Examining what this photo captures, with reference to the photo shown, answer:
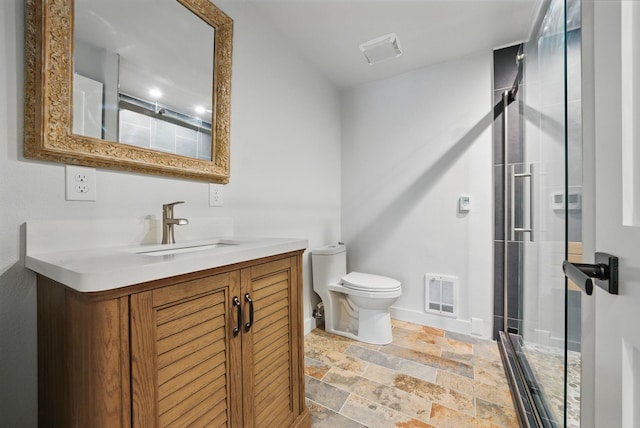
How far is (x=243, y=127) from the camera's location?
1606 millimetres

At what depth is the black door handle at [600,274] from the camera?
49cm

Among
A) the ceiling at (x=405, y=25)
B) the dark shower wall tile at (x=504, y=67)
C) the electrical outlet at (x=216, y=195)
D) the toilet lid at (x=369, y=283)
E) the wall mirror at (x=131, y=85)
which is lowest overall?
the toilet lid at (x=369, y=283)

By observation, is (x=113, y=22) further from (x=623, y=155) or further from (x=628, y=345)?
(x=628, y=345)

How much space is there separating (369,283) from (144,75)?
72.8 inches

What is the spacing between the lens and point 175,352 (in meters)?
0.72

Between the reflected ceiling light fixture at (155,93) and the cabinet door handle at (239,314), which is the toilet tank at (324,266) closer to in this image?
the cabinet door handle at (239,314)

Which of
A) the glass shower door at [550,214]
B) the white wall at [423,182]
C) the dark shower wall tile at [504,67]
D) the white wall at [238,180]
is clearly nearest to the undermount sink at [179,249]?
the white wall at [238,180]

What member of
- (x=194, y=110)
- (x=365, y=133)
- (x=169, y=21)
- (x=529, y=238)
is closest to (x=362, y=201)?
(x=365, y=133)

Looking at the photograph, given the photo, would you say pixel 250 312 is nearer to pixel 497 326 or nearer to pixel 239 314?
pixel 239 314

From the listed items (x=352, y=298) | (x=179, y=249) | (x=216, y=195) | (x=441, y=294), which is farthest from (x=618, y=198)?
(x=441, y=294)

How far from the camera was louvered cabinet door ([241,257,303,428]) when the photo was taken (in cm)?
93

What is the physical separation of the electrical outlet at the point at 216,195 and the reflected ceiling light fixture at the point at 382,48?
147cm

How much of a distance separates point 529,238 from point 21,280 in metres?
2.27

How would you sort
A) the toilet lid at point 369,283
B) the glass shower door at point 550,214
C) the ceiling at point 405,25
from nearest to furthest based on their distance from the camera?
1. the glass shower door at point 550,214
2. the ceiling at point 405,25
3. the toilet lid at point 369,283
